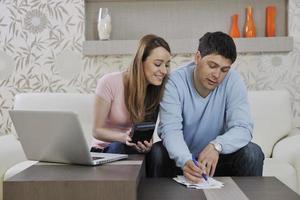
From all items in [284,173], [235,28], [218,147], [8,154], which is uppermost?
[235,28]

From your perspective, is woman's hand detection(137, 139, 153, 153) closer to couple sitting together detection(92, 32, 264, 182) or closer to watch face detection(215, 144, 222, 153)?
couple sitting together detection(92, 32, 264, 182)

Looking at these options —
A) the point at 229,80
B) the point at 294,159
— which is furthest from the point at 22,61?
the point at 294,159

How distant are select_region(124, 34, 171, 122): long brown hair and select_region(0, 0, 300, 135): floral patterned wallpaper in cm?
108

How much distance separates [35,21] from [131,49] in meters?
0.70

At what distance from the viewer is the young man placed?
2.09 meters

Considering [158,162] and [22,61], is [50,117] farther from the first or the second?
[22,61]

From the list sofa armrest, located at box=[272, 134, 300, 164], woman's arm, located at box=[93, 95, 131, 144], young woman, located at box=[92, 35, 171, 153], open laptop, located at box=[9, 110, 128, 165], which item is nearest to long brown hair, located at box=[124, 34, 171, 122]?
young woman, located at box=[92, 35, 171, 153]

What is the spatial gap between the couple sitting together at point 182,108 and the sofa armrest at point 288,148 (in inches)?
18.3

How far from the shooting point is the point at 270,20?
3.30m

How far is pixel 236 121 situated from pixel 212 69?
0.26m

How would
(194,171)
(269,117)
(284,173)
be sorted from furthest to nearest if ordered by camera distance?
(269,117)
(284,173)
(194,171)

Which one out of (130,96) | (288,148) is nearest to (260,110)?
(288,148)

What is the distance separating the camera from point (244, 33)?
3.34 meters

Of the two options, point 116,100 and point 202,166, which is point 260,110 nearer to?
point 116,100
